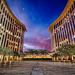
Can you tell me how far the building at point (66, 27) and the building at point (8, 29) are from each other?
29462mm

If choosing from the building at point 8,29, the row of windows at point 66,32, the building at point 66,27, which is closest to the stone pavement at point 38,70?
the building at point 8,29

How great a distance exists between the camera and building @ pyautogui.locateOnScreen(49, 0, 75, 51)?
6247cm

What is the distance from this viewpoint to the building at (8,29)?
58450mm

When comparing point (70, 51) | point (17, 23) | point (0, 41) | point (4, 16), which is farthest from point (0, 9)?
point (70, 51)

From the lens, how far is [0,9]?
2190 inches

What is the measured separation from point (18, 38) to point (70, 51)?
4696 cm

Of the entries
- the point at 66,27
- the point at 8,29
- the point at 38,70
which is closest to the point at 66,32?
the point at 66,27

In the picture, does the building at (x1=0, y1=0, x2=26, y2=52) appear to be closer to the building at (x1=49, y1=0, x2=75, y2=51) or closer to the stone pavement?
the building at (x1=49, y1=0, x2=75, y2=51)

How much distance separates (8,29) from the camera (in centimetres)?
6756

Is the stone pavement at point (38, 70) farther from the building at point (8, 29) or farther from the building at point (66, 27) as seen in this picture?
the building at point (66, 27)

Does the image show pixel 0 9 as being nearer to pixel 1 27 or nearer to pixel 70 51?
pixel 1 27

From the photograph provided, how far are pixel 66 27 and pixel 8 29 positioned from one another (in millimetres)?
37760

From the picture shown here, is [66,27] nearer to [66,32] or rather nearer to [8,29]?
[66,32]

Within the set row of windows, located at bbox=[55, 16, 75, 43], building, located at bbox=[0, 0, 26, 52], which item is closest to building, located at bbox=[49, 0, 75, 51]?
row of windows, located at bbox=[55, 16, 75, 43]
